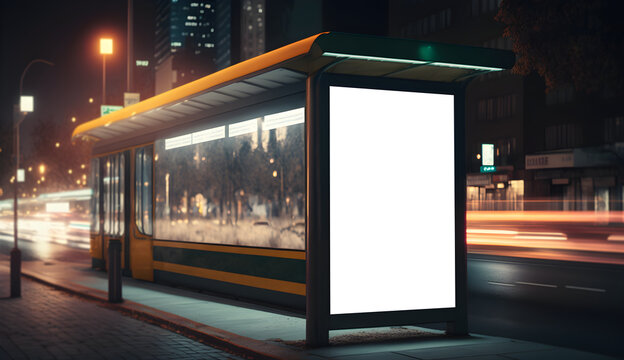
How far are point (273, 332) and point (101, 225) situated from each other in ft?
33.8

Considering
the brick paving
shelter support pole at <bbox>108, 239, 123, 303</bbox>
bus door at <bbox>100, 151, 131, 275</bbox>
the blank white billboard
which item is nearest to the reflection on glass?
shelter support pole at <bbox>108, 239, 123, 303</bbox>

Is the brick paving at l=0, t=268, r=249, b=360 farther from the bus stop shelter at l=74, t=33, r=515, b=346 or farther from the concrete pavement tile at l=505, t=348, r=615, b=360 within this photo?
the concrete pavement tile at l=505, t=348, r=615, b=360

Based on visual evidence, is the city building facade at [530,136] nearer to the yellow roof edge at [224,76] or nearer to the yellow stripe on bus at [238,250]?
the yellow stripe on bus at [238,250]

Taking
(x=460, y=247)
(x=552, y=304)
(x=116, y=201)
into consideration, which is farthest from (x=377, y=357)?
(x=116, y=201)

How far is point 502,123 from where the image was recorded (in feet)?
155

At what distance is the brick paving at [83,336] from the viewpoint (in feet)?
25.8

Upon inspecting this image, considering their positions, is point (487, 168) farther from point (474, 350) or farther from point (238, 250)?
point (474, 350)

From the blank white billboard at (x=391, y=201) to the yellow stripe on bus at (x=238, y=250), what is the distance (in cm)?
195

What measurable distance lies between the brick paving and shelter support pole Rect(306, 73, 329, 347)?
0.96 meters

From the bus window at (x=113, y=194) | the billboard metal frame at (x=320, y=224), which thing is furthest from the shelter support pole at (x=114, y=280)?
the billboard metal frame at (x=320, y=224)

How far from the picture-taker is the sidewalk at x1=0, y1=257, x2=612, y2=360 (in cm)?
725

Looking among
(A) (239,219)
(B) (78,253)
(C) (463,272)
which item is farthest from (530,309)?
(B) (78,253)

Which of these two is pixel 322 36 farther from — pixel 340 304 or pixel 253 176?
pixel 253 176

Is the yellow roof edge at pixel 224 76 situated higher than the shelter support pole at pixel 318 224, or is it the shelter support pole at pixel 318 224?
the yellow roof edge at pixel 224 76
